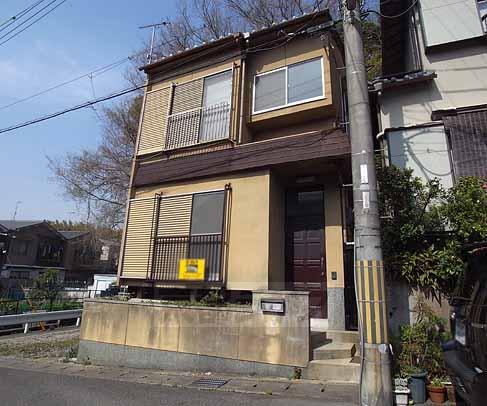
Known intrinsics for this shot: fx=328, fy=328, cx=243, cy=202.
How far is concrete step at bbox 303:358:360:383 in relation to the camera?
538 centimetres

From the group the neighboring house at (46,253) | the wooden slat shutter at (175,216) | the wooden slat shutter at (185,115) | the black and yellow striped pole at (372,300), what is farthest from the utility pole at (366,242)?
the neighboring house at (46,253)

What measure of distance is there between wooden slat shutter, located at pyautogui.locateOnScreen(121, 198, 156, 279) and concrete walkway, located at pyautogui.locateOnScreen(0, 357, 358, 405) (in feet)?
8.58

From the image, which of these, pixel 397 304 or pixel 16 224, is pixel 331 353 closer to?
pixel 397 304

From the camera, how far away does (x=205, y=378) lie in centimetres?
626

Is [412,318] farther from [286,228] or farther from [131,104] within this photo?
[131,104]

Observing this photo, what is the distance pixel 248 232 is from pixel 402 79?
16.6 feet

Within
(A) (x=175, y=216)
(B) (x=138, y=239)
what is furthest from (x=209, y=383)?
(B) (x=138, y=239)

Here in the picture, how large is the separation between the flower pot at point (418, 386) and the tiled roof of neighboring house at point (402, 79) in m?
6.04

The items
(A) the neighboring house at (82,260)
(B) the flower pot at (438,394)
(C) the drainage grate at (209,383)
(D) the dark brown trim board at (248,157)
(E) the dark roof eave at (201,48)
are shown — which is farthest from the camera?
(A) the neighboring house at (82,260)

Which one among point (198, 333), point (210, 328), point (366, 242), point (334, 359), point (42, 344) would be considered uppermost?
point (366, 242)

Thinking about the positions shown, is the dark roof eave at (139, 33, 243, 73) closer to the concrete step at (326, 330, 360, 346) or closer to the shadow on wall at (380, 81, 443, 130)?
the shadow on wall at (380, 81, 443, 130)

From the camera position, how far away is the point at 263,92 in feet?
32.1

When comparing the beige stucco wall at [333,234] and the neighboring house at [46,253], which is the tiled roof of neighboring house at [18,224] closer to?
the neighboring house at [46,253]

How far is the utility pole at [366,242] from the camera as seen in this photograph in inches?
164
